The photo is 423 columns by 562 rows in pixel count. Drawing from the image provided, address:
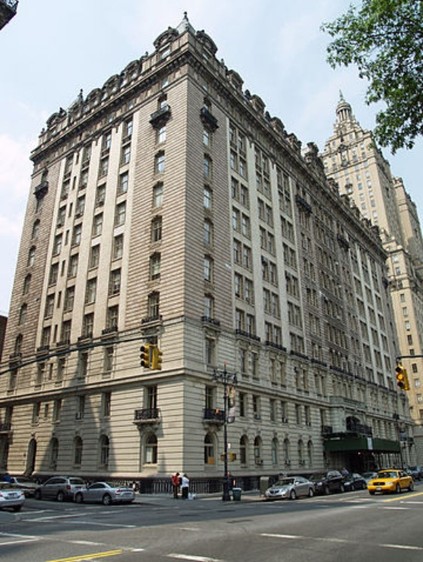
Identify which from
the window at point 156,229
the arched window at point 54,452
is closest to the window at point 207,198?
the window at point 156,229

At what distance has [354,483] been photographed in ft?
127

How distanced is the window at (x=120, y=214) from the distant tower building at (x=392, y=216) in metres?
75.0

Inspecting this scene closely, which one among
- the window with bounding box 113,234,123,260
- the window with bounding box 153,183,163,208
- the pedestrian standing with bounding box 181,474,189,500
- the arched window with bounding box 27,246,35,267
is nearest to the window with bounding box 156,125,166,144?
the window with bounding box 153,183,163,208

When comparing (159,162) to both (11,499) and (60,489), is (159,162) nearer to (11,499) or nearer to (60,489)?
(60,489)

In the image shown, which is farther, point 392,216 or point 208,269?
point 392,216

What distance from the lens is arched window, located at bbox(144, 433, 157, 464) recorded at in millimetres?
35188

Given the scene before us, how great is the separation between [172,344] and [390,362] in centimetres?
5665

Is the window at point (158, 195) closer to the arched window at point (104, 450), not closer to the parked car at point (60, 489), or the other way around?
the arched window at point (104, 450)

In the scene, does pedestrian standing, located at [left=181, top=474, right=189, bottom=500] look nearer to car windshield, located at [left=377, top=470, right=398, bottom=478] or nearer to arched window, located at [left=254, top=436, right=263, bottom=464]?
arched window, located at [left=254, top=436, right=263, bottom=464]

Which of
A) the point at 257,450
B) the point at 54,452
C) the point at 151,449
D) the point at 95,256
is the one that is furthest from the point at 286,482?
the point at 95,256

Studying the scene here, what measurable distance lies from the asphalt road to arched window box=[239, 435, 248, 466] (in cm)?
2106

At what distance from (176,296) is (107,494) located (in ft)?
50.5

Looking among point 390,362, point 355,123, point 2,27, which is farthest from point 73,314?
point 355,123

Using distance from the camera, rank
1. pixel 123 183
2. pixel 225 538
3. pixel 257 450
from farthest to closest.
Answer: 1. pixel 123 183
2. pixel 257 450
3. pixel 225 538
